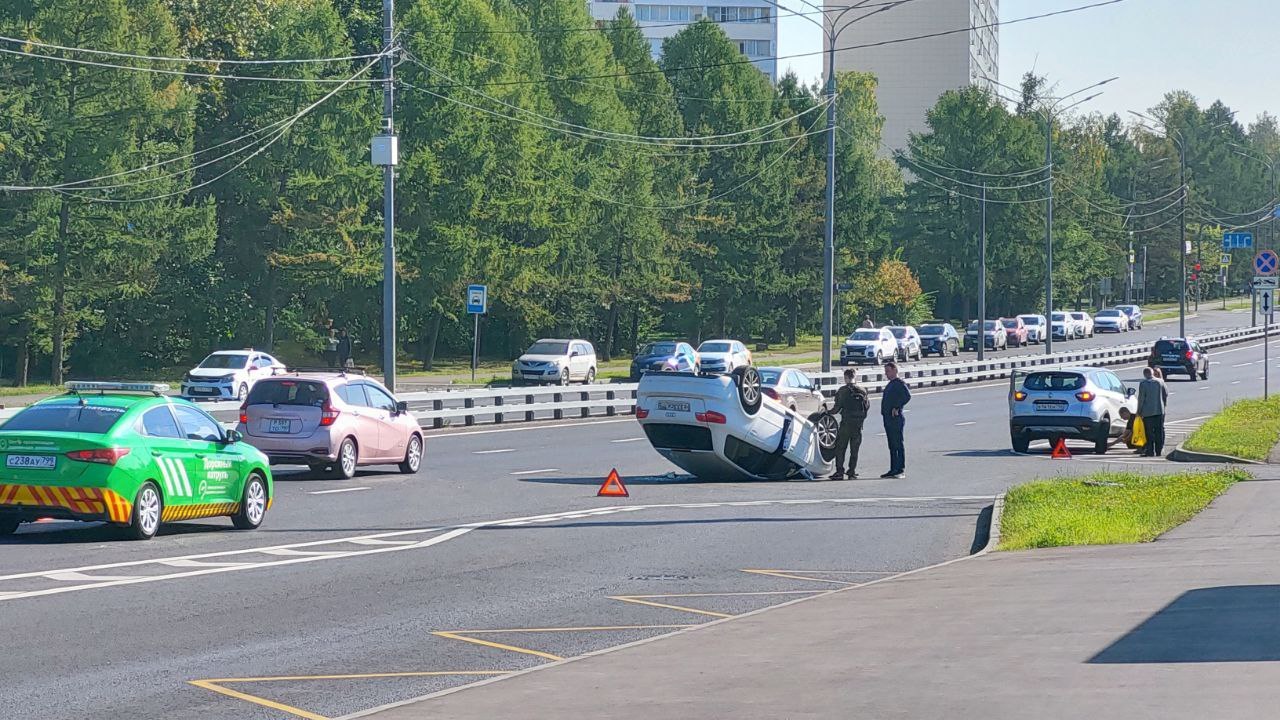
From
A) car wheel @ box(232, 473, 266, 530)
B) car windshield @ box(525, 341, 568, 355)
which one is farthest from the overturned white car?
car windshield @ box(525, 341, 568, 355)

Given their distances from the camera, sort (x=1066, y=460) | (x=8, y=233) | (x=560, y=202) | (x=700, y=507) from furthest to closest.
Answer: (x=560, y=202)
(x=8, y=233)
(x=1066, y=460)
(x=700, y=507)

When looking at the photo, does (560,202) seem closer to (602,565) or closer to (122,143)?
(122,143)

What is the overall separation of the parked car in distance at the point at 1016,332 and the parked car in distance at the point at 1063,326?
120 inches

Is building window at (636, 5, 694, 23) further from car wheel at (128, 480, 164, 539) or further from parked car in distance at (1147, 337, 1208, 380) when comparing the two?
car wheel at (128, 480, 164, 539)

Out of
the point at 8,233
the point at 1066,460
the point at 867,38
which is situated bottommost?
the point at 1066,460

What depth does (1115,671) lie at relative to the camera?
8688 mm

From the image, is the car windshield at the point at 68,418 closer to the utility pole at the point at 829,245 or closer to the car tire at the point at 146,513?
the car tire at the point at 146,513

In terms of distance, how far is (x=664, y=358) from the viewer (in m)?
63.7

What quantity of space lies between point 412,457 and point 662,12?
465 feet

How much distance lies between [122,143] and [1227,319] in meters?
88.2

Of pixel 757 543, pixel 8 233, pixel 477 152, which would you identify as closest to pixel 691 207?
pixel 477 152

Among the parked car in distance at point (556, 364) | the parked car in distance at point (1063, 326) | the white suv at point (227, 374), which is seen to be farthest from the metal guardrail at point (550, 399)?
the parked car in distance at point (1063, 326)

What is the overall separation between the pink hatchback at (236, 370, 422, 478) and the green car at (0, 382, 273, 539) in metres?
6.27

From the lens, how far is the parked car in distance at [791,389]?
35281 millimetres
